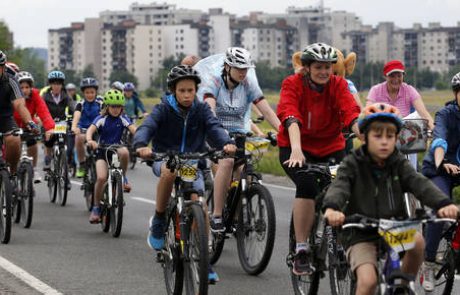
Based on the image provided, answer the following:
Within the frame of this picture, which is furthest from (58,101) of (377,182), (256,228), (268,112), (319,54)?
(377,182)

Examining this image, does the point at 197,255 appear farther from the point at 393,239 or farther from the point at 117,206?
the point at 117,206

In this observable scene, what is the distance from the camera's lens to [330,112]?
8.74 meters

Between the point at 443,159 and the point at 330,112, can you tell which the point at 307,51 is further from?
the point at 443,159

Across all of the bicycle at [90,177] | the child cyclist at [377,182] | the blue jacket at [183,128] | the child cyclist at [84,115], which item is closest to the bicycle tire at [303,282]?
the blue jacket at [183,128]

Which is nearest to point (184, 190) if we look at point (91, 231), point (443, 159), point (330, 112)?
point (330, 112)

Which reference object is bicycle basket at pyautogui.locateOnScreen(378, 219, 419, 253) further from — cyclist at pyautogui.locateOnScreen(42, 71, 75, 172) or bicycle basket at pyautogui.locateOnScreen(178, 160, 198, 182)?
cyclist at pyautogui.locateOnScreen(42, 71, 75, 172)

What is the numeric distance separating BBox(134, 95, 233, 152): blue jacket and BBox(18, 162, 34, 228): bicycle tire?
455 centimetres

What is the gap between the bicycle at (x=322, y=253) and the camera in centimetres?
757

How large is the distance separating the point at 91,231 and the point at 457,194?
557cm

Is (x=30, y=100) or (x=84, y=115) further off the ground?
(x=30, y=100)

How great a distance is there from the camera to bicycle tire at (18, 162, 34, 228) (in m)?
13.2

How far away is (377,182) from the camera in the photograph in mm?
6480

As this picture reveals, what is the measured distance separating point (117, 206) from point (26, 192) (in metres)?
1.16

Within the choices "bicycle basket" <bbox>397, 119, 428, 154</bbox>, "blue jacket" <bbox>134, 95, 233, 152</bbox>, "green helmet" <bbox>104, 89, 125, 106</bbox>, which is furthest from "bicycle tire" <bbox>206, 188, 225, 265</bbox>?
"green helmet" <bbox>104, 89, 125, 106</bbox>
